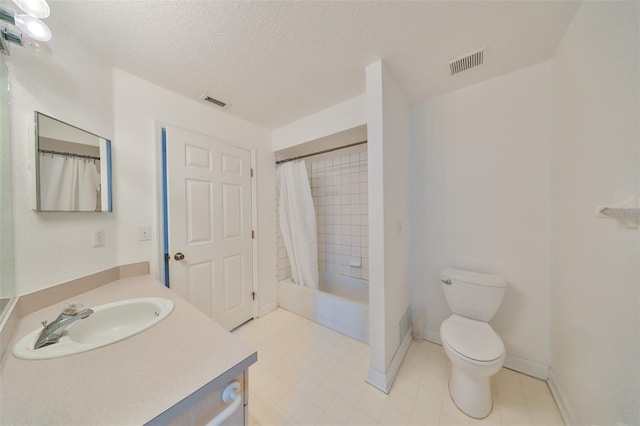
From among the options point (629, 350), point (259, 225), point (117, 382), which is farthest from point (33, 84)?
point (629, 350)

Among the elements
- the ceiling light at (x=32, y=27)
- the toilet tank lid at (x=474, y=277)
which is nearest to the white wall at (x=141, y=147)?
the ceiling light at (x=32, y=27)

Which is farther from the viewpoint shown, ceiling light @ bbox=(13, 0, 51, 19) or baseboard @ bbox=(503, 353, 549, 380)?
baseboard @ bbox=(503, 353, 549, 380)

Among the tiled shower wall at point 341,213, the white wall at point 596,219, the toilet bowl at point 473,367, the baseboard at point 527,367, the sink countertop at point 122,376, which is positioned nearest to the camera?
the sink countertop at point 122,376

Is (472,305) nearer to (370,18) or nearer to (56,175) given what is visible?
(370,18)

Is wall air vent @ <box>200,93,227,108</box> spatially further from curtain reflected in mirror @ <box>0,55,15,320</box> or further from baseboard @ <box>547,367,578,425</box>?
baseboard @ <box>547,367,578,425</box>

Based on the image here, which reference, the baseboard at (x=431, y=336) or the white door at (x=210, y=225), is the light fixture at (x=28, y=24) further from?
the baseboard at (x=431, y=336)

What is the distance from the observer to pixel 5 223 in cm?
87

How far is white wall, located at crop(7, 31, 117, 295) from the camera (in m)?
0.93

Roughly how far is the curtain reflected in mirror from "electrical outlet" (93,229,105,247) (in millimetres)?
343

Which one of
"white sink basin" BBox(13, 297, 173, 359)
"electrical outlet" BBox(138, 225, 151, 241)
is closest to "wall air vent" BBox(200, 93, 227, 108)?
"electrical outlet" BBox(138, 225, 151, 241)

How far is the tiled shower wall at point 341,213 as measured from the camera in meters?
2.53

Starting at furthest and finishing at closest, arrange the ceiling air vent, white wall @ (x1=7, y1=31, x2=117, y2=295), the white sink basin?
the ceiling air vent
white wall @ (x1=7, y1=31, x2=117, y2=295)
the white sink basin

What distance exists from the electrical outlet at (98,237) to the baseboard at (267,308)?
1519 millimetres

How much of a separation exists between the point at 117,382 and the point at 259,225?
5.89 feet
